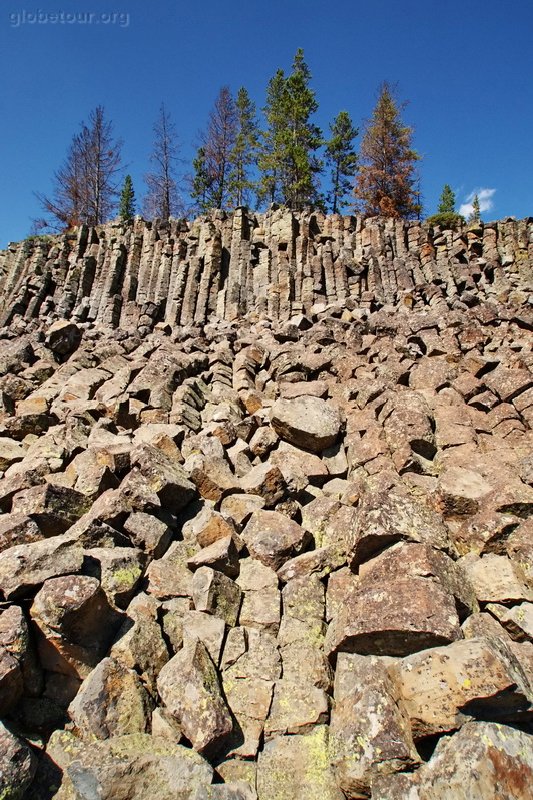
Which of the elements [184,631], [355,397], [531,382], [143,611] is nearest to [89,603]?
[143,611]

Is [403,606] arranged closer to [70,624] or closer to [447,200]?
[70,624]

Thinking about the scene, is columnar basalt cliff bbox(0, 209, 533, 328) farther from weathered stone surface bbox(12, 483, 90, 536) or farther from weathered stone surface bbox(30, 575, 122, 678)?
weathered stone surface bbox(30, 575, 122, 678)

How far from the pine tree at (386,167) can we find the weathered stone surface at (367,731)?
102 ft

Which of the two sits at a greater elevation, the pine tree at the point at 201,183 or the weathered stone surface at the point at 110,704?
the pine tree at the point at 201,183

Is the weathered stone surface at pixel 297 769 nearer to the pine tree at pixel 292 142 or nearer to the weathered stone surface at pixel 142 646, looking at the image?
the weathered stone surface at pixel 142 646

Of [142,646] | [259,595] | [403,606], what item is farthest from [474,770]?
[142,646]

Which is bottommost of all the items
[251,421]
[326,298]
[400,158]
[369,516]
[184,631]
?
[184,631]

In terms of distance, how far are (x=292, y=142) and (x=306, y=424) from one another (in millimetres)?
31351

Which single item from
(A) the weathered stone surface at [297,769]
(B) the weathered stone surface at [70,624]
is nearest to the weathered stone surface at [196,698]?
(A) the weathered stone surface at [297,769]

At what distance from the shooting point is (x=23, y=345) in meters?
14.5

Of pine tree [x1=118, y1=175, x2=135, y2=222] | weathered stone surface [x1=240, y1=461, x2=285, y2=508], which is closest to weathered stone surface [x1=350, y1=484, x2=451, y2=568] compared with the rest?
weathered stone surface [x1=240, y1=461, x2=285, y2=508]

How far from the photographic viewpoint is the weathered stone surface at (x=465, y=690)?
3.48 metres

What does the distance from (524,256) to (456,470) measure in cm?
1782

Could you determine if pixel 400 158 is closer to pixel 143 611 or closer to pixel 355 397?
pixel 355 397
